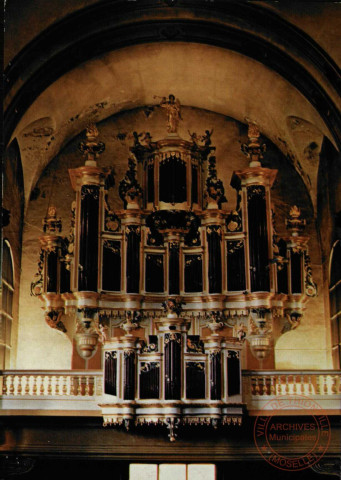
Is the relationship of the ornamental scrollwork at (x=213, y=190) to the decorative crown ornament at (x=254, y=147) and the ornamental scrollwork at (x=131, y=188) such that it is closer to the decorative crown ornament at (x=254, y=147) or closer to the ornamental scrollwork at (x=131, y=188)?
the decorative crown ornament at (x=254, y=147)

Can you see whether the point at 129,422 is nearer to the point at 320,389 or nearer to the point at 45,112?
the point at 320,389

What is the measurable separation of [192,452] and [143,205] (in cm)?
529

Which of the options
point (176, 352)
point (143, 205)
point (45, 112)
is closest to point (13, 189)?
point (45, 112)

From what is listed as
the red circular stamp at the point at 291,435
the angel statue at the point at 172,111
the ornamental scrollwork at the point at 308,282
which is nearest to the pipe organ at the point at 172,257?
the ornamental scrollwork at the point at 308,282

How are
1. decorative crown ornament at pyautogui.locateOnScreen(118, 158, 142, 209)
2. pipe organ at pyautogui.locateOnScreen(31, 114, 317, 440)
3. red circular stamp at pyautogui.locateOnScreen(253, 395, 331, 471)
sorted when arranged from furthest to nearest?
1. decorative crown ornament at pyautogui.locateOnScreen(118, 158, 142, 209)
2. pipe organ at pyautogui.locateOnScreen(31, 114, 317, 440)
3. red circular stamp at pyautogui.locateOnScreen(253, 395, 331, 471)

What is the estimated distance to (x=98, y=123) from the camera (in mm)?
21062

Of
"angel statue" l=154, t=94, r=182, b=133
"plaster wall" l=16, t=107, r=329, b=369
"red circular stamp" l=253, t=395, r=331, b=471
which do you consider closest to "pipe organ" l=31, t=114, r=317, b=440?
"angel statue" l=154, t=94, r=182, b=133

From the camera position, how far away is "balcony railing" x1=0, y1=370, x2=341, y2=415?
51.4 feet

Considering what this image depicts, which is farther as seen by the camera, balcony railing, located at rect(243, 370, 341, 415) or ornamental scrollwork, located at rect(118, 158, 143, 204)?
ornamental scrollwork, located at rect(118, 158, 143, 204)

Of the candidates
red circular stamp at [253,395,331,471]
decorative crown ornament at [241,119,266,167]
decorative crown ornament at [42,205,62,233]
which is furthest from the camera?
decorative crown ornament at [241,119,266,167]

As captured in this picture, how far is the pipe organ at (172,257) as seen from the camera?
1717 centimetres

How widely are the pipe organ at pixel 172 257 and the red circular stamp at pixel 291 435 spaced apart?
1516mm

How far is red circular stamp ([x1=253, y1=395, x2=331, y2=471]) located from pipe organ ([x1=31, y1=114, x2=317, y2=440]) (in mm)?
1516

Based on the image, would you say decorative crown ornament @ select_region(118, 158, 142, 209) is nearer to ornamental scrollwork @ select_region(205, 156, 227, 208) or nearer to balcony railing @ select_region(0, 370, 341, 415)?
ornamental scrollwork @ select_region(205, 156, 227, 208)
